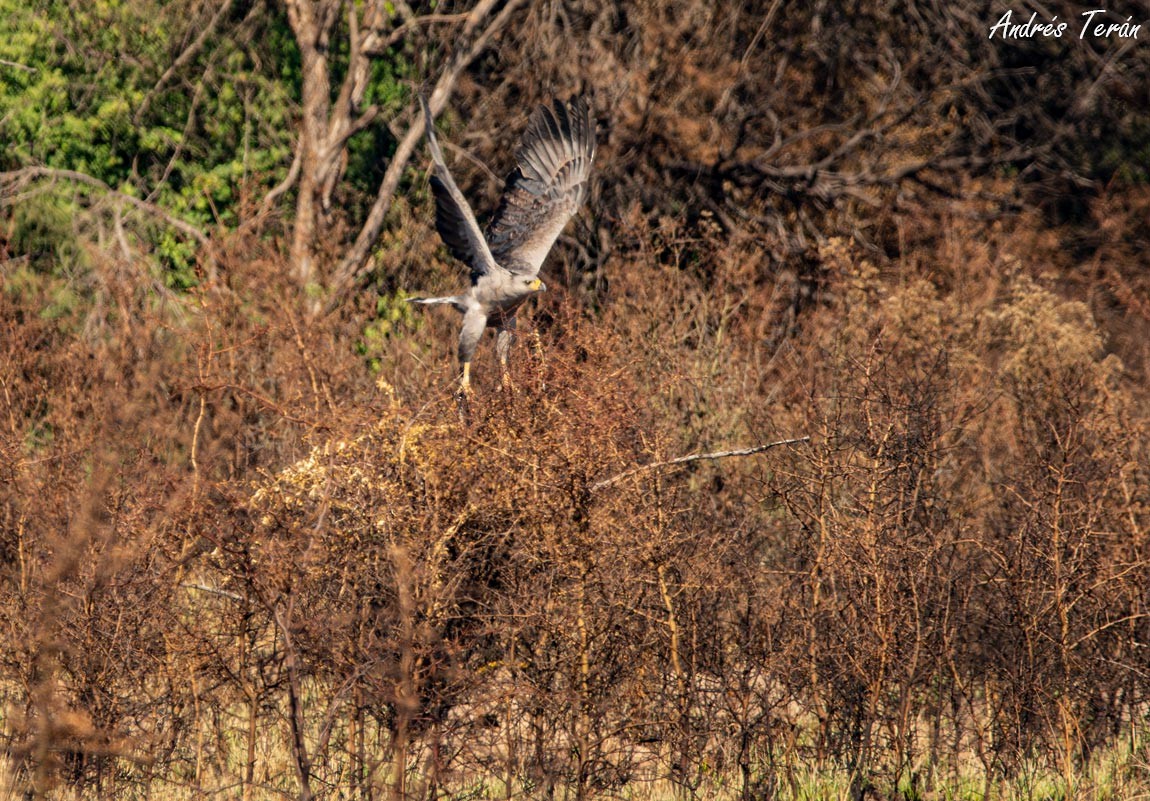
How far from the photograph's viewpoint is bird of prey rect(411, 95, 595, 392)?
367 inches

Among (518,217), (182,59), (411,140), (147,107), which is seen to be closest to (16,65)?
(147,107)

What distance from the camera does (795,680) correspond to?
6.76 meters

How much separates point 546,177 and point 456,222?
3.90 feet

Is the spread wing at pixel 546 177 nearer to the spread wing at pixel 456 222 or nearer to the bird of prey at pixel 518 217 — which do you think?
the bird of prey at pixel 518 217

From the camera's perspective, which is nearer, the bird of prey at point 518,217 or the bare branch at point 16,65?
the bird of prey at point 518,217

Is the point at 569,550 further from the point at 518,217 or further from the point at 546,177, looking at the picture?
the point at 546,177

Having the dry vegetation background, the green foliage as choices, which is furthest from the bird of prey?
the green foliage

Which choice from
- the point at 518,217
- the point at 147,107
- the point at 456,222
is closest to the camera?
the point at 456,222

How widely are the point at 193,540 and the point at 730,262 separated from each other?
5.26 meters

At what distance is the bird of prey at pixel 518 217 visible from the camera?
9320 mm

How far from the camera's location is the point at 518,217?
10.4 meters

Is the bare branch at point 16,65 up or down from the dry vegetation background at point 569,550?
up

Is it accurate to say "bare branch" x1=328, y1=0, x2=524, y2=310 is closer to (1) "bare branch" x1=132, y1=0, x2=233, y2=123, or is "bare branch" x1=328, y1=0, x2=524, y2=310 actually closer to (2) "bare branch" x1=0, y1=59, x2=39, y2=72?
(1) "bare branch" x1=132, y1=0, x2=233, y2=123

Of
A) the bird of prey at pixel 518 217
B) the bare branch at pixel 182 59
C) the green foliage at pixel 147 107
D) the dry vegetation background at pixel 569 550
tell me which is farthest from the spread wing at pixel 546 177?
the bare branch at pixel 182 59
